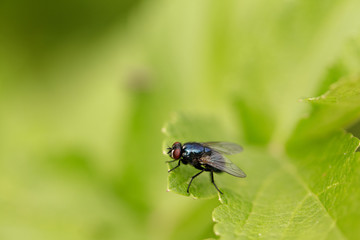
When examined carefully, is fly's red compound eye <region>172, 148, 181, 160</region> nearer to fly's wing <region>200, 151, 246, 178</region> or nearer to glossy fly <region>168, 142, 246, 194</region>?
glossy fly <region>168, 142, 246, 194</region>

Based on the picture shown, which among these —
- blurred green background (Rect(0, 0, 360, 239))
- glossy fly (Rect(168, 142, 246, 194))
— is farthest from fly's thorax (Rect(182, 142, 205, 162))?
blurred green background (Rect(0, 0, 360, 239))

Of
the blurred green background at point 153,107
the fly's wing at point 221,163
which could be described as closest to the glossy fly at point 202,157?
the fly's wing at point 221,163

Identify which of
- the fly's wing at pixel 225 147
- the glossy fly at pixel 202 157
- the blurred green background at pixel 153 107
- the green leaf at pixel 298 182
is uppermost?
the blurred green background at pixel 153 107

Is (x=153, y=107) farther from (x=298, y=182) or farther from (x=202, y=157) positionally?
(x=298, y=182)

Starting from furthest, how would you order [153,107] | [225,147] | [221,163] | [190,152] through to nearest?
[153,107], [225,147], [190,152], [221,163]

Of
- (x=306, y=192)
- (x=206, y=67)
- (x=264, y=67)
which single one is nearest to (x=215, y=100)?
(x=206, y=67)

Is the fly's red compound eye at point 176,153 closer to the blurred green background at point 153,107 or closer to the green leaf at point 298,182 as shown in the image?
the green leaf at point 298,182

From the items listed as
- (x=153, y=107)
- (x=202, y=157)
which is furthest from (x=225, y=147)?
(x=153, y=107)
